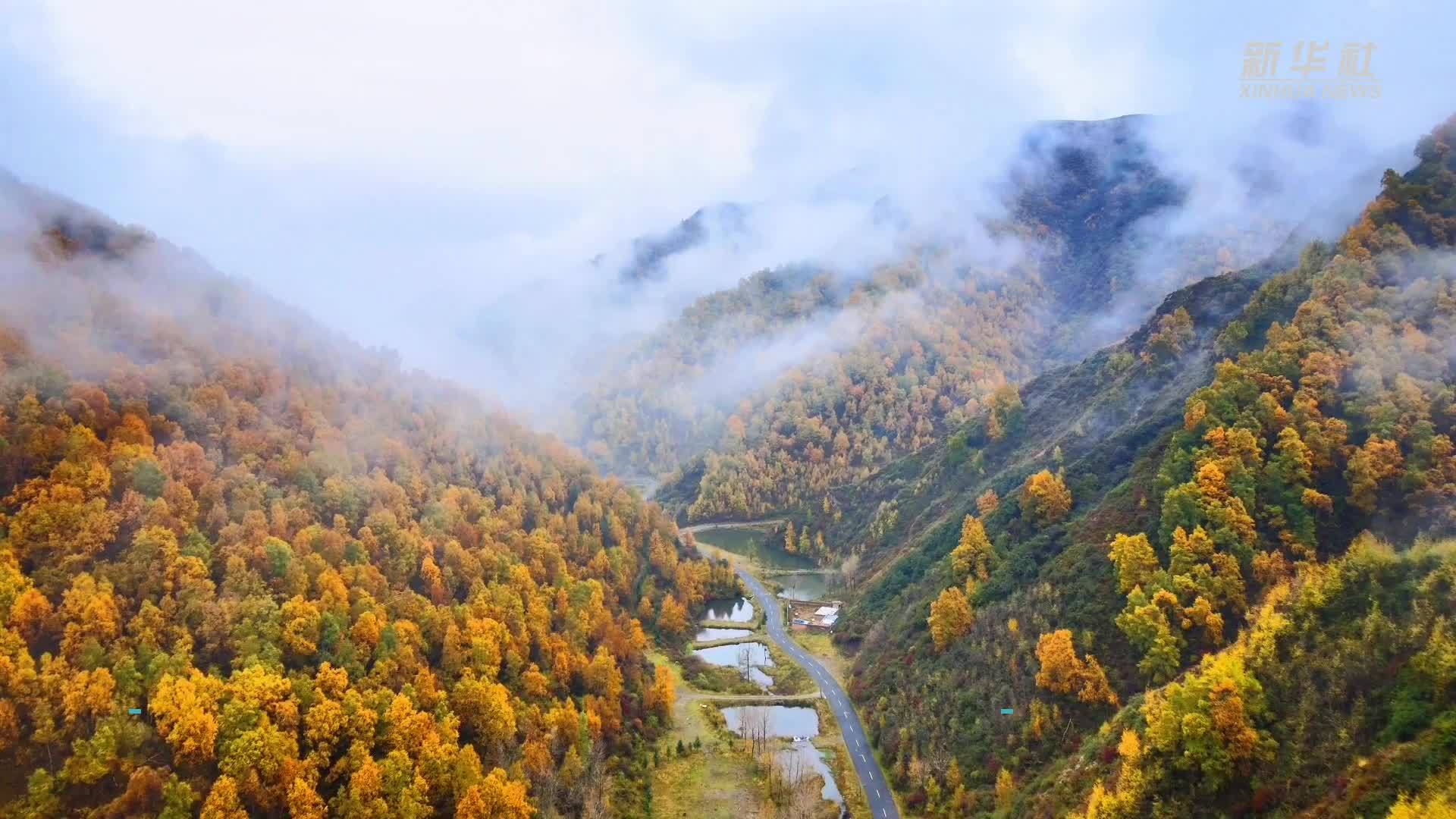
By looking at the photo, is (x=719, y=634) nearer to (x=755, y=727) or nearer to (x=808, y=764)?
(x=755, y=727)

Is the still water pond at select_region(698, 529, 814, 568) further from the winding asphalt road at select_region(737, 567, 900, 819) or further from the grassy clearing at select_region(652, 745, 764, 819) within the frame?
the grassy clearing at select_region(652, 745, 764, 819)

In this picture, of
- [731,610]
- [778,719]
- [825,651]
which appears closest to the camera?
[778,719]

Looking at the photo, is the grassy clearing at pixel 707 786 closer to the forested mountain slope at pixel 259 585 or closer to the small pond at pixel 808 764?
the small pond at pixel 808 764

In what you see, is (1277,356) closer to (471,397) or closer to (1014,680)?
(1014,680)

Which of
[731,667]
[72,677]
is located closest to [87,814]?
[72,677]

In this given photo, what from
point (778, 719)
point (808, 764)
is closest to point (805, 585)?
point (778, 719)

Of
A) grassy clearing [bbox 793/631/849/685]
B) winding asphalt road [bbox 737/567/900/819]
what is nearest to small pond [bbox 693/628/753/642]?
winding asphalt road [bbox 737/567/900/819]

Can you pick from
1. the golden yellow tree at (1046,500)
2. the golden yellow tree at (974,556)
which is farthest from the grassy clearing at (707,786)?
the golden yellow tree at (1046,500)
